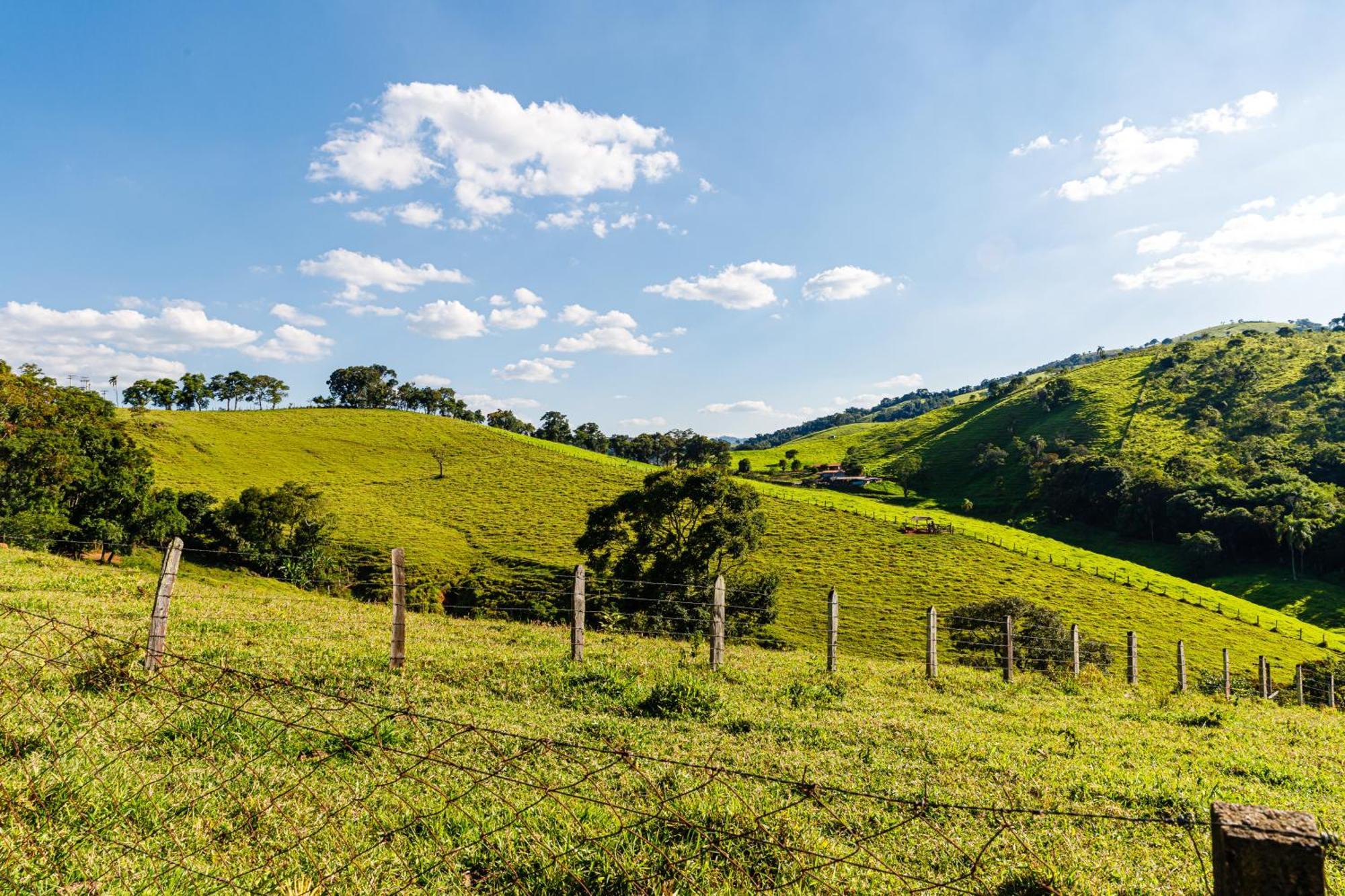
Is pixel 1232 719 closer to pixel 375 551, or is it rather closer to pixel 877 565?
pixel 877 565

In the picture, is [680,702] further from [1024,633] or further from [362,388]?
[362,388]

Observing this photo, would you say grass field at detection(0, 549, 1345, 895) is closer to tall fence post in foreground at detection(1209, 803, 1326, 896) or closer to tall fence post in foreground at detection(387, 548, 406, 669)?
tall fence post in foreground at detection(387, 548, 406, 669)

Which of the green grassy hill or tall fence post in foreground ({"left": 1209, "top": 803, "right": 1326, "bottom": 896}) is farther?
the green grassy hill

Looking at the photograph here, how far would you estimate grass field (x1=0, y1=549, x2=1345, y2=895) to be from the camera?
4516 mm

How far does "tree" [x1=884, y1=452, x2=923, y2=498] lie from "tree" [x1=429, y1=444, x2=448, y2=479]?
82.4m

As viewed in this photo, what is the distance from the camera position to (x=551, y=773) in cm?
651

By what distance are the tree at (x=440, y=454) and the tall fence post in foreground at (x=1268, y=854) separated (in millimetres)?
99710

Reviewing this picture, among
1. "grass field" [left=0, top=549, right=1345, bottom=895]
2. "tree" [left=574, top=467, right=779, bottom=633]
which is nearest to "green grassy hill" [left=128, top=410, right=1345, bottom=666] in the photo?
"tree" [left=574, top=467, right=779, bottom=633]

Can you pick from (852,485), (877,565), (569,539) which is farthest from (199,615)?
(852,485)

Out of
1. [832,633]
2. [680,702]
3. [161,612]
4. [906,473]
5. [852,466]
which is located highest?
[852,466]

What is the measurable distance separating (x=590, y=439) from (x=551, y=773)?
496 feet

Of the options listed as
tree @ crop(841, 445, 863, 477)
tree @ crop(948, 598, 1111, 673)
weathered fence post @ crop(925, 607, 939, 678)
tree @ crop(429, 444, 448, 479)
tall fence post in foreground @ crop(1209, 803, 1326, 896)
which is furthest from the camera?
tree @ crop(841, 445, 863, 477)

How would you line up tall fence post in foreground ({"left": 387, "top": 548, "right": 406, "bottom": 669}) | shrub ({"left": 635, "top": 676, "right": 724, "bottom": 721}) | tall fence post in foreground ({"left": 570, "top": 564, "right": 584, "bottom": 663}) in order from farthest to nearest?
tall fence post in foreground ({"left": 570, "top": 564, "right": 584, "bottom": 663}) → tall fence post in foreground ({"left": 387, "top": 548, "right": 406, "bottom": 669}) → shrub ({"left": 635, "top": 676, "right": 724, "bottom": 721})

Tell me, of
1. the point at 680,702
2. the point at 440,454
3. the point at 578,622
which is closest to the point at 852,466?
the point at 440,454
